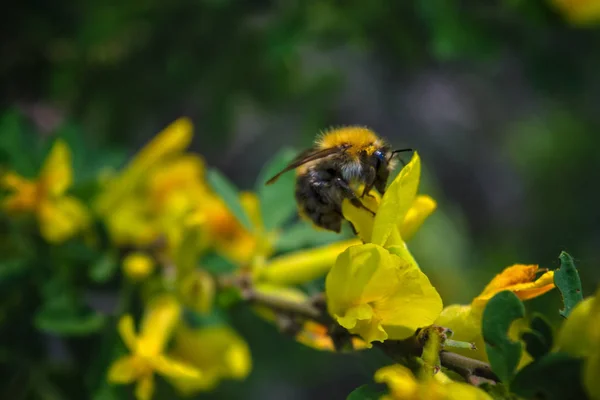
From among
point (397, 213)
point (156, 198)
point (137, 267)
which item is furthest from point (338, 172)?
point (156, 198)

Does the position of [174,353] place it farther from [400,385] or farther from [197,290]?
[400,385]

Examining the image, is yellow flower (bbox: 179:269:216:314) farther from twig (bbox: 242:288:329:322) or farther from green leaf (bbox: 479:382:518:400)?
green leaf (bbox: 479:382:518:400)

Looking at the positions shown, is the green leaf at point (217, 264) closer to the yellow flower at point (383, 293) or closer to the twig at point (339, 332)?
the twig at point (339, 332)

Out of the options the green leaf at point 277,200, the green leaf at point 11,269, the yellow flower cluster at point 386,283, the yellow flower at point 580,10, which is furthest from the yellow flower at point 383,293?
the yellow flower at point 580,10

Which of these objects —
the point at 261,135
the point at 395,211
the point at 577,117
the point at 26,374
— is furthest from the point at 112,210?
the point at 577,117

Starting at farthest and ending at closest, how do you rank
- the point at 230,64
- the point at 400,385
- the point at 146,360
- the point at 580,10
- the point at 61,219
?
the point at 230,64 < the point at 580,10 < the point at 61,219 < the point at 146,360 < the point at 400,385

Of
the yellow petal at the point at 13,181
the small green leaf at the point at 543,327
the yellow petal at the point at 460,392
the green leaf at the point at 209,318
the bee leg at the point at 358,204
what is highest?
the yellow petal at the point at 13,181
